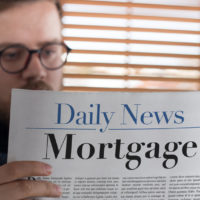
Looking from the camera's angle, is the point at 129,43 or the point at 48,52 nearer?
the point at 48,52

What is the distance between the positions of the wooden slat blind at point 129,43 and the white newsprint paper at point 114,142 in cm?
91

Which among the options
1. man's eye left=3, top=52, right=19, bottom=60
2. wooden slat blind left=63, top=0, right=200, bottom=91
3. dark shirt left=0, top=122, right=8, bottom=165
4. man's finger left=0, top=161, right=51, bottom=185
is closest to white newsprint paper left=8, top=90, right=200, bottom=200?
man's finger left=0, top=161, right=51, bottom=185

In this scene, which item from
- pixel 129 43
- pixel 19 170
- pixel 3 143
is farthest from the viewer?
pixel 129 43

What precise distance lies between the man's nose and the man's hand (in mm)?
517

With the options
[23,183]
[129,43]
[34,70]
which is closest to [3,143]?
[34,70]

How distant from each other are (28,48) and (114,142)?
2.10ft

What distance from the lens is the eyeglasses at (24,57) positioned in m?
1.00

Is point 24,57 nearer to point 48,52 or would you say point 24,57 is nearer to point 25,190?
point 48,52

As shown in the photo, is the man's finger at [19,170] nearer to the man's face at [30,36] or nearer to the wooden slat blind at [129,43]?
the man's face at [30,36]

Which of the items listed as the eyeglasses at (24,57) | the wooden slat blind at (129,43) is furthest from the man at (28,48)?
the wooden slat blind at (129,43)

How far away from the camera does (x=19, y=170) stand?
0.51 m

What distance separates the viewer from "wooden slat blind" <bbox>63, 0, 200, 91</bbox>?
56.7 inches

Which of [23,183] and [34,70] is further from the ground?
[34,70]

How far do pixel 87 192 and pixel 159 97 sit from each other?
225 mm
